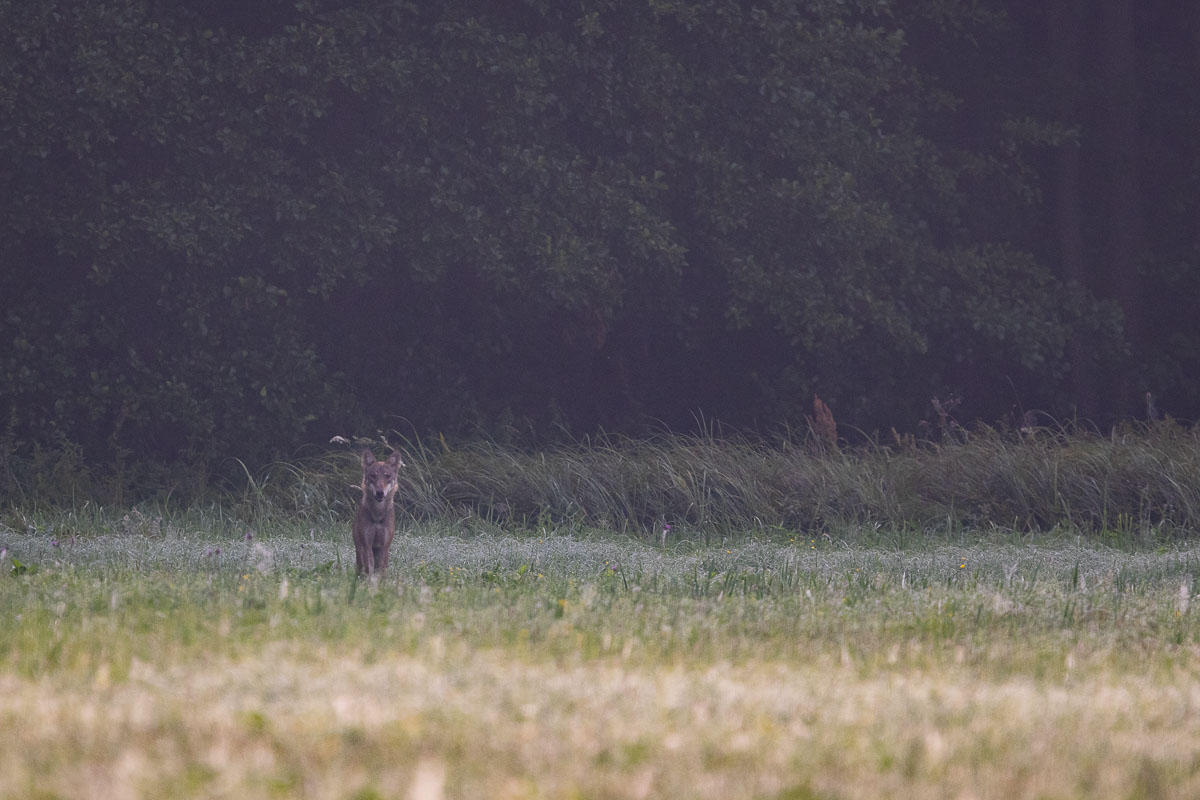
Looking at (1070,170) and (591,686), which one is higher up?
(1070,170)

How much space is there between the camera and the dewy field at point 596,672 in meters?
3.00

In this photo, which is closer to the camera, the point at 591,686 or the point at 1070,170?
the point at 591,686

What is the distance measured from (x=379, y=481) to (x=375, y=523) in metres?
0.41

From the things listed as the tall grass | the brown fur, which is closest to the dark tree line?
the tall grass

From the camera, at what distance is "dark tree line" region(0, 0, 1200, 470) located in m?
14.7

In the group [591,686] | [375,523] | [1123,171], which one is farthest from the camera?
[1123,171]

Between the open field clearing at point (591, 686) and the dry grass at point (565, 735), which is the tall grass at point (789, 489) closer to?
the open field clearing at point (591, 686)

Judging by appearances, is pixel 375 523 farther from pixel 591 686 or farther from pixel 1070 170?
pixel 1070 170

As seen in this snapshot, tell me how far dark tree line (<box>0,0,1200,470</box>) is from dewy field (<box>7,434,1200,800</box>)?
553 centimetres

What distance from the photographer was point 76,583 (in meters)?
6.61

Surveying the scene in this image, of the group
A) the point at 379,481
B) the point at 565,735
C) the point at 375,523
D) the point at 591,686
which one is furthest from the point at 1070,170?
the point at 565,735

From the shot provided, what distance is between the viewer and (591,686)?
3.89m

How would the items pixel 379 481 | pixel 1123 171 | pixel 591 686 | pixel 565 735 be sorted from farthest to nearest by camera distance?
pixel 1123 171, pixel 379 481, pixel 591 686, pixel 565 735

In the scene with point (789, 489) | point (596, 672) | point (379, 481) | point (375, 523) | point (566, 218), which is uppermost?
point (566, 218)
